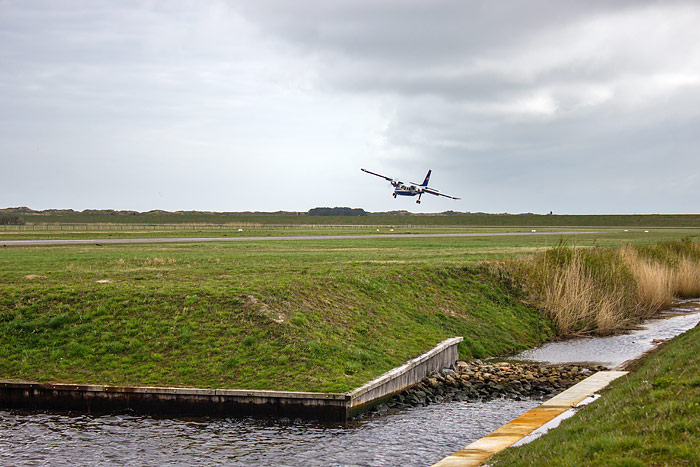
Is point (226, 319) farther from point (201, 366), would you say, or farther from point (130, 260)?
point (130, 260)

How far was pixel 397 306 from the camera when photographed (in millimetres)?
33188

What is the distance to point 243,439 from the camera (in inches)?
699

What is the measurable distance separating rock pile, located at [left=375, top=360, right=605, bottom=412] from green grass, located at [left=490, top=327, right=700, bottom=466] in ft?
25.4

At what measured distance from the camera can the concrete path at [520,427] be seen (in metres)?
14.6

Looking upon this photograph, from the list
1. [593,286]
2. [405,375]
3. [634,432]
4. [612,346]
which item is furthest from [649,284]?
[634,432]

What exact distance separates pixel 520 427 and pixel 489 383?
27.4ft

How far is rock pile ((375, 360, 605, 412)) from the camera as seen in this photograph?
23.1 m

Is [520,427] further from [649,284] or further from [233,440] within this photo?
[649,284]

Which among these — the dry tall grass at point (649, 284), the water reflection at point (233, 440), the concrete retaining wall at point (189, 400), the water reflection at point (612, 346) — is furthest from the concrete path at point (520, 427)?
the dry tall grass at point (649, 284)

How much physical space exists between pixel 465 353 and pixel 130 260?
967 inches

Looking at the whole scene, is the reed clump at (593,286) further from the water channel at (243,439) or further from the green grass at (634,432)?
the green grass at (634,432)

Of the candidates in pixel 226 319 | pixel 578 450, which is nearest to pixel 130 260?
pixel 226 319

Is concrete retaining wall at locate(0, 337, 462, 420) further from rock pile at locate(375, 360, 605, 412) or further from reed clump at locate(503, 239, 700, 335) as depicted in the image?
reed clump at locate(503, 239, 700, 335)

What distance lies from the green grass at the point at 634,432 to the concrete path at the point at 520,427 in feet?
3.29
